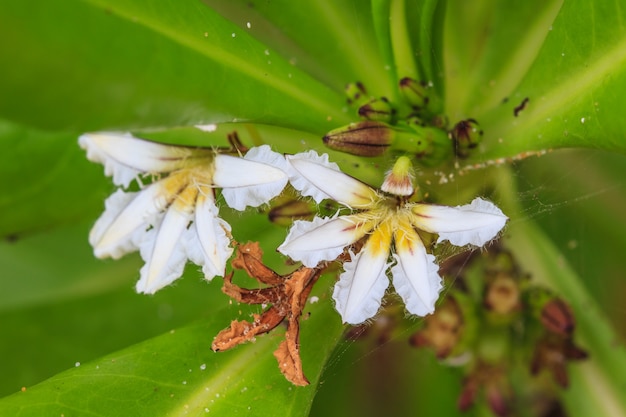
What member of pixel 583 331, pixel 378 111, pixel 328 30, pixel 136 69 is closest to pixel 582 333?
pixel 583 331

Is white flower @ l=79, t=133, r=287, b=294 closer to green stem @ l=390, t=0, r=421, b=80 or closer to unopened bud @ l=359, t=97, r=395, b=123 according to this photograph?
unopened bud @ l=359, t=97, r=395, b=123

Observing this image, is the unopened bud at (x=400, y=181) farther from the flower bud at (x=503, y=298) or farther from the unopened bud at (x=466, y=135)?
the flower bud at (x=503, y=298)

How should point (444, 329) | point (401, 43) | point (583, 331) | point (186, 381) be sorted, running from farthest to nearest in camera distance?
point (583, 331) → point (444, 329) → point (401, 43) → point (186, 381)

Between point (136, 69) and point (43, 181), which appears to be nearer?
point (136, 69)

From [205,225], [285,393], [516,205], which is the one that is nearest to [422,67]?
[516,205]

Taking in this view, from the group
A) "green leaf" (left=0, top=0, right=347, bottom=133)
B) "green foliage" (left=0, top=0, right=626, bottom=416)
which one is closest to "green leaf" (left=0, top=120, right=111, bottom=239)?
"green foliage" (left=0, top=0, right=626, bottom=416)

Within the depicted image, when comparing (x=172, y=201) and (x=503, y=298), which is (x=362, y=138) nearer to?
(x=172, y=201)
